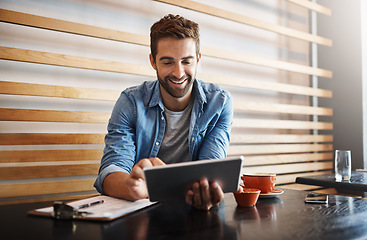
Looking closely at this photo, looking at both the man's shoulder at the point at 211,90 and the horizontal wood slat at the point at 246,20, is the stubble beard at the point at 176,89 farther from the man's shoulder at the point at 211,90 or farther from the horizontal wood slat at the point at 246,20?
the horizontal wood slat at the point at 246,20

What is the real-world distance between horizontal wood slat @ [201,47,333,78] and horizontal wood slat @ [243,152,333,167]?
65 cm

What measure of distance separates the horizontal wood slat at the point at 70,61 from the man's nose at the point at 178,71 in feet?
1.83

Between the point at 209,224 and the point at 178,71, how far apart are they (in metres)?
0.80

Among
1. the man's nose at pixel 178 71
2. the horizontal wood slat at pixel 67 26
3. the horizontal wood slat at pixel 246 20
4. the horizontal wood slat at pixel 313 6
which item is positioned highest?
the horizontal wood slat at pixel 313 6

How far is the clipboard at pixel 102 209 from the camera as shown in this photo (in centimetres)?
81

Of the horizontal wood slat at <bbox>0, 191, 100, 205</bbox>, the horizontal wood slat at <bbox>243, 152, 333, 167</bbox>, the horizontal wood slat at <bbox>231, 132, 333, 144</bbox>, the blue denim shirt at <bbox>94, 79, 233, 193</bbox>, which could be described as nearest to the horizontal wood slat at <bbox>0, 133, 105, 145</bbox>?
the horizontal wood slat at <bbox>0, 191, 100, 205</bbox>

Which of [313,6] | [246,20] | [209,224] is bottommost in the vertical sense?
[209,224]

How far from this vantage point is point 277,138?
2.78 metres

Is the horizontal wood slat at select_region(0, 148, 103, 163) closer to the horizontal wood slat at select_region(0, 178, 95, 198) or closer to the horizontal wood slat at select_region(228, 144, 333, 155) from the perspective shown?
the horizontal wood slat at select_region(0, 178, 95, 198)

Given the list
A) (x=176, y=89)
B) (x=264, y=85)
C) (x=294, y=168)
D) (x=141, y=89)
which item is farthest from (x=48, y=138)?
(x=294, y=168)

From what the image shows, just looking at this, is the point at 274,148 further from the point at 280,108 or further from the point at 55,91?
the point at 55,91

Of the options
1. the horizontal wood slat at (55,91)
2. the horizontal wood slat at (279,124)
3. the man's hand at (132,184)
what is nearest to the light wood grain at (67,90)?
the horizontal wood slat at (55,91)

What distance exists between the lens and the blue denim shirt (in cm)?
146

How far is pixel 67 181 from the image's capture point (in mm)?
1783
